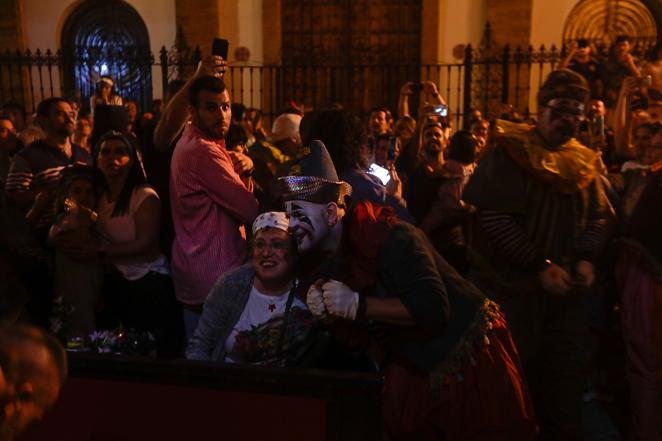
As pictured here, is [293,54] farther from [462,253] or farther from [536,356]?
[536,356]

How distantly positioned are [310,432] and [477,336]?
3.34 ft

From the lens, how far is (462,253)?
500 cm

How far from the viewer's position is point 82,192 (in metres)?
4.22

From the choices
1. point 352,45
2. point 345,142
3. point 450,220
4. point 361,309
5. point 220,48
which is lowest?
point 450,220

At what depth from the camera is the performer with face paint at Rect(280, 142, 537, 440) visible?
2477 mm

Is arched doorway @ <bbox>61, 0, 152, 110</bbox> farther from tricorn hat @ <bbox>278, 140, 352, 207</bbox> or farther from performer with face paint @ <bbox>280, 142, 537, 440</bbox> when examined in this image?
performer with face paint @ <bbox>280, 142, 537, 440</bbox>

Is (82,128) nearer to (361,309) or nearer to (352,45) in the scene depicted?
(361,309)

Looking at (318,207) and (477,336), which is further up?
(318,207)

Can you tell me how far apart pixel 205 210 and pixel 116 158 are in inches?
31.9

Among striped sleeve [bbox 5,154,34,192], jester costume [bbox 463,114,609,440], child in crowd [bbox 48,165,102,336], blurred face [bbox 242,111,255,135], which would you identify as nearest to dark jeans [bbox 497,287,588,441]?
jester costume [bbox 463,114,609,440]

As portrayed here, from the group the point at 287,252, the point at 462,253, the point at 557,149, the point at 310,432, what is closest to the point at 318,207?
the point at 287,252

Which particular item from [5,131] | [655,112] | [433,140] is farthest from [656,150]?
[5,131]

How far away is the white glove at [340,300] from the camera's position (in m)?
2.32

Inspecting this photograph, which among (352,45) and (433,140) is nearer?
(433,140)
